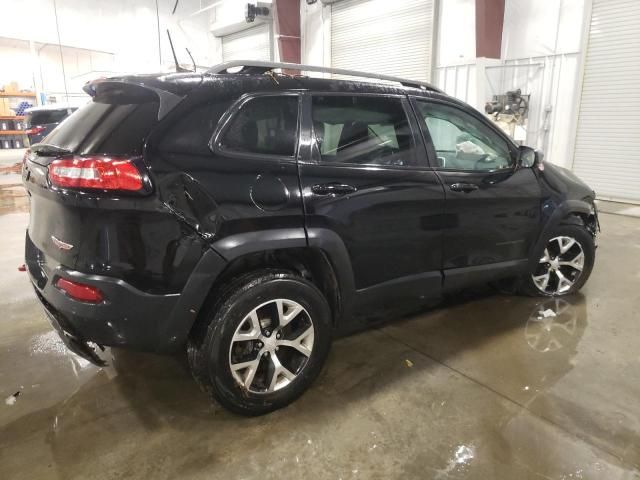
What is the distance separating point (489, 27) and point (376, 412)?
7.88m

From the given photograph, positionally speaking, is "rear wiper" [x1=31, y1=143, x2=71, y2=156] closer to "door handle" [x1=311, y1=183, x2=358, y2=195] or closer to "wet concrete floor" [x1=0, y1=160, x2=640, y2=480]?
"door handle" [x1=311, y1=183, x2=358, y2=195]

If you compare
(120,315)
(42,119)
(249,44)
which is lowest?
(120,315)

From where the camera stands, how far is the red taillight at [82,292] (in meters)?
1.73

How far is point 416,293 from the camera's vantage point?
2.62 meters

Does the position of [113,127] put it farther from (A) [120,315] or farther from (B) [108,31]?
(B) [108,31]

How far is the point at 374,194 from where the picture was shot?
2275mm

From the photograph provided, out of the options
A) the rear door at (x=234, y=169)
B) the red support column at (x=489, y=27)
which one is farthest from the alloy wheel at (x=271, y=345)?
the red support column at (x=489, y=27)

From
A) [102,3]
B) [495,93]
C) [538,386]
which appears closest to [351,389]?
[538,386]

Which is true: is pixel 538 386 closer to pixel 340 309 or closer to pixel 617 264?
pixel 340 309

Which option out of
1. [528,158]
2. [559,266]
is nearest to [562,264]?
[559,266]

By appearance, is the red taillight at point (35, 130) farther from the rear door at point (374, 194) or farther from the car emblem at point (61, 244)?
the rear door at point (374, 194)

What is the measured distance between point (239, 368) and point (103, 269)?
0.72 meters

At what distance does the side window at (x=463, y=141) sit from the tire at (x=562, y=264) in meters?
0.77

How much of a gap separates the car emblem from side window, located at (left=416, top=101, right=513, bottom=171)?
1988 millimetres
